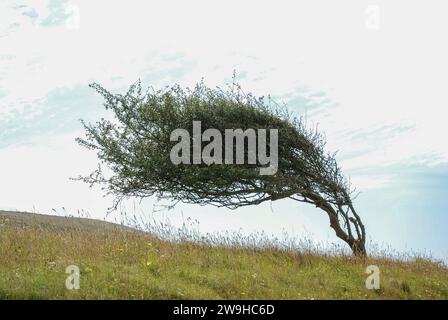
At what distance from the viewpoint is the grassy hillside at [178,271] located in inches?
481

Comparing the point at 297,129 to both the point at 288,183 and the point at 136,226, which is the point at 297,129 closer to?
the point at 288,183

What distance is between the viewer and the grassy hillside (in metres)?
12.2

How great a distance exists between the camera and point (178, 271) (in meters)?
13.7

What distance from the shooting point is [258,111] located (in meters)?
19.4

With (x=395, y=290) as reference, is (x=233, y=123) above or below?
above

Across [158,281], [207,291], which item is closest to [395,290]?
[207,291]

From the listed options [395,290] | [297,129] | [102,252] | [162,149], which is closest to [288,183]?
[297,129]

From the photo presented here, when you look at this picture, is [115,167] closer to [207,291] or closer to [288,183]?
[288,183]

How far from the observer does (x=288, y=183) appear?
1923cm
